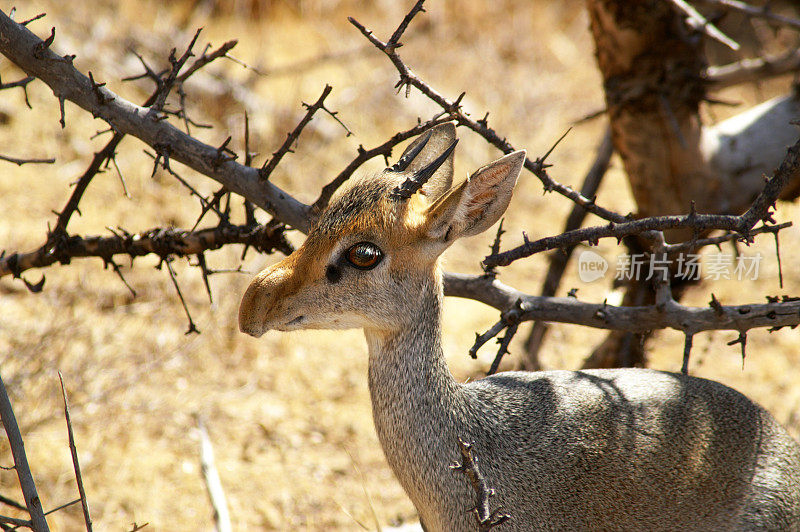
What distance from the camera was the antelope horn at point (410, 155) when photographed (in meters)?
2.41

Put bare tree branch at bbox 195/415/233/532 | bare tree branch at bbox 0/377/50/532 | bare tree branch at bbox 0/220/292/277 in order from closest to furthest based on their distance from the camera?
bare tree branch at bbox 0/377/50/532
bare tree branch at bbox 0/220/292/277
bare tree branch at bbox 195/415/233/532

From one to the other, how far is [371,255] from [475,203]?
1.11ft

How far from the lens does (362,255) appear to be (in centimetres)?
215

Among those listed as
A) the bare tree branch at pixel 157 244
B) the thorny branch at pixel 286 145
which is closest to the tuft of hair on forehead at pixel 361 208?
the thorny branch at pixel 286 145

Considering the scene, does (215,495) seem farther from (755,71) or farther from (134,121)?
(755,71)

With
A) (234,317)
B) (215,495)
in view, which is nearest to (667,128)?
(215,495)

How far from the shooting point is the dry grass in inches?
156

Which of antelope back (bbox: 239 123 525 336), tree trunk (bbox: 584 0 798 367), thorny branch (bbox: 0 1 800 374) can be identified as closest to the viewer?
antelope back (bbox: 239 123 525 336)

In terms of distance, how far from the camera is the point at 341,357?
16.8 feet

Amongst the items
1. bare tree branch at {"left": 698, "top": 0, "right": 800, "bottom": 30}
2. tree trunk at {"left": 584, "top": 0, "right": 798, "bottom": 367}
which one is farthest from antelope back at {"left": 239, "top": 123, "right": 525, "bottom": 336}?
bare tree branch at {"left": 698, "top": 0, "right": 800, "bottom": 30}

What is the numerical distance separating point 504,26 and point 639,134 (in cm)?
615

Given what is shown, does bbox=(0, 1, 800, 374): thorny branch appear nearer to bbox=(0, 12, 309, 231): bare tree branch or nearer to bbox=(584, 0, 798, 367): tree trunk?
bbox=(0, 12, 309, 231): bare tree branch

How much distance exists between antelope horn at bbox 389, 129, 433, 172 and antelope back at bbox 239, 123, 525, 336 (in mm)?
169

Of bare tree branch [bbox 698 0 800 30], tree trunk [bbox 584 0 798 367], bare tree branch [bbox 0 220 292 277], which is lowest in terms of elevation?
bare tree branch [bbox 0 220 292 277]
